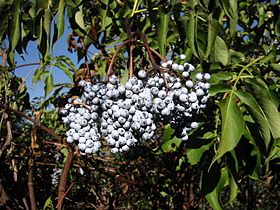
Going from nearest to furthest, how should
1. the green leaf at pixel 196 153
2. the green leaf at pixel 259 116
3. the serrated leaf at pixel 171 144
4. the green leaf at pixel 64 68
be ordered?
1. the green leaf at pixel 259 116
2. the green leaf at pixel 196 153
3. the serrated leaf at pixel 171 144
4. the green leaf at pixel 64 68

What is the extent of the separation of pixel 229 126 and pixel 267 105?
12 centimetres

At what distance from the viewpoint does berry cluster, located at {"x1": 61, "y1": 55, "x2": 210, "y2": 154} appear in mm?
974

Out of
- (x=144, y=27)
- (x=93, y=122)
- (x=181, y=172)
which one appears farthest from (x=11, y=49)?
(x=181, y=172)

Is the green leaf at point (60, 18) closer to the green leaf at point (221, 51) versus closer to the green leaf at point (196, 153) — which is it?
the green leaf at point (221, 51)

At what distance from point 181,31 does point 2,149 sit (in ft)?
4.77

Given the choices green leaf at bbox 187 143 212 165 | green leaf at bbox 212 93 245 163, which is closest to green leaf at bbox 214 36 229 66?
green leaf at bbox 212 93 245 163

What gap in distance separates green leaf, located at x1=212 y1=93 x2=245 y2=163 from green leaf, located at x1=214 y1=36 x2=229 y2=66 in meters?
0.12

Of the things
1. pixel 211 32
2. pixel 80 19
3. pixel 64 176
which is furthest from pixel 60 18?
pixel 64 176

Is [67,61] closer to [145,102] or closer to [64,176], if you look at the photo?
[64,176]

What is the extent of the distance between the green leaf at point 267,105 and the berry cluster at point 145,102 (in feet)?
0.63

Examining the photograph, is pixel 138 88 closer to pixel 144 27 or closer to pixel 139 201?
pixel 144 27

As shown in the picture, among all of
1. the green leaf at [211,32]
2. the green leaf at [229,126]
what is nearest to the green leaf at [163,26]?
the green leaf at [211,32]

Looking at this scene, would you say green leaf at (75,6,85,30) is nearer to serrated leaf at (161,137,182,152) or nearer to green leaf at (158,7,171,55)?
green leaf at (158,7,171,55)

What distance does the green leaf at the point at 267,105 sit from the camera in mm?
1118
